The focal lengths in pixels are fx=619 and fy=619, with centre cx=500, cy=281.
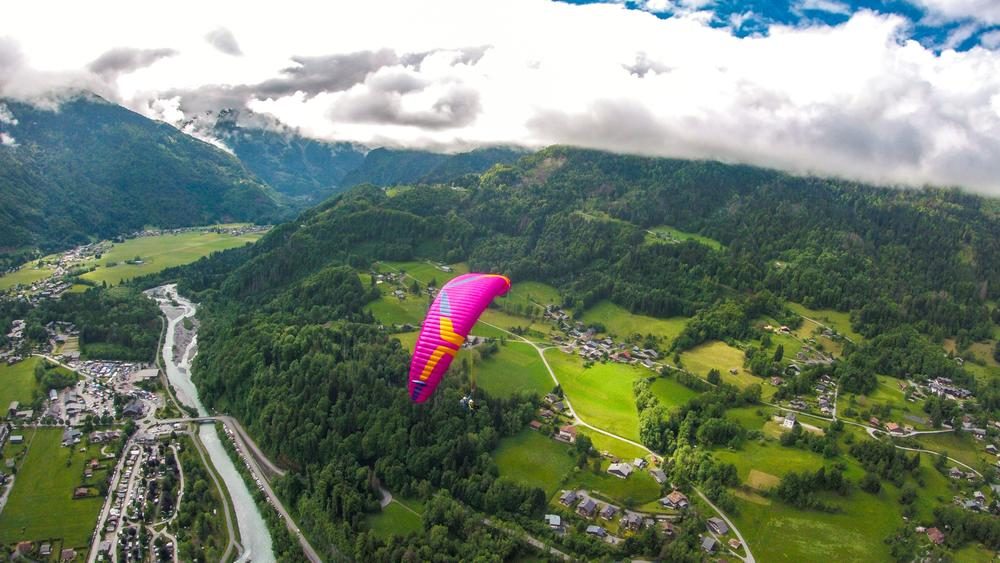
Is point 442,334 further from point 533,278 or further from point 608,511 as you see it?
point 533,278

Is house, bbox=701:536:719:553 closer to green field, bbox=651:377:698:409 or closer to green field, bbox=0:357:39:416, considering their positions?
green field, bbox=651:377:698:409

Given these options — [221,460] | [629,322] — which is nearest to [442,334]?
[221,460]

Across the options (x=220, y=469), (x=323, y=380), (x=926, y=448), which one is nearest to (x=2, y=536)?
(x=220, y=469)

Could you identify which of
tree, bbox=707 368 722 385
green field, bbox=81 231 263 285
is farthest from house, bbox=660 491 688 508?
green field, bbox=81 231 263 285

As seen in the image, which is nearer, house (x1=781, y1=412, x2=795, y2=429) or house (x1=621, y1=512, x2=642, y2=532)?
house (x1=621, y1=512, x2=642, y2=532)

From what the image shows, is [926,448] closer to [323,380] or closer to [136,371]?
[323,380]
